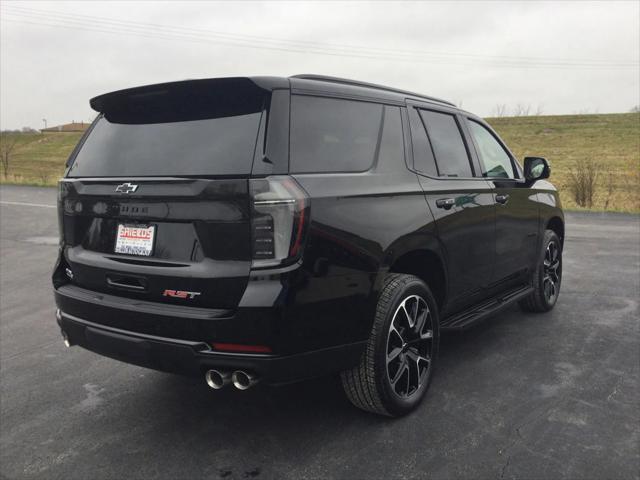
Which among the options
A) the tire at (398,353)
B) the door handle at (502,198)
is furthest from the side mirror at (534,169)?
the tire at (398,353)

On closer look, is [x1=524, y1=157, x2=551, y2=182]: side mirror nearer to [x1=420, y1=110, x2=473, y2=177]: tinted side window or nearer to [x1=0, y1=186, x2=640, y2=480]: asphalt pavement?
[x1=420, y1=110, x2=473, y2=177]: tinted side window

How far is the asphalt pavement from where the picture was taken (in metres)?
2.61

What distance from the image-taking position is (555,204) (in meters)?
5.30

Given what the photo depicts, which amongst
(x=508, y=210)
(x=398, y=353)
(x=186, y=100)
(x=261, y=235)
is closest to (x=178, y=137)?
(x=186, y=100)

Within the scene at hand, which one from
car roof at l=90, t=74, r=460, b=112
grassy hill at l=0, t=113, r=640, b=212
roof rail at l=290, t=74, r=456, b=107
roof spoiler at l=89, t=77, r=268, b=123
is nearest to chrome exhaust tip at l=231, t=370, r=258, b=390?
roof spoiler at l=89, t=77, r=268, b=123

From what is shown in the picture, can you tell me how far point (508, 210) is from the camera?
14.1 feet

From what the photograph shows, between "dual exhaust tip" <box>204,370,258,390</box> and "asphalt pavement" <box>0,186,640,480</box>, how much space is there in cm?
45

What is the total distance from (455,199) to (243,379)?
A: 6.20 ft

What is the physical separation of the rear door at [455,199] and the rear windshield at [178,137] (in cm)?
125

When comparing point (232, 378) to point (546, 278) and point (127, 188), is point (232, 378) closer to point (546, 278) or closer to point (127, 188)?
point (127, 188)

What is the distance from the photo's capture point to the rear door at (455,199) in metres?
3.41

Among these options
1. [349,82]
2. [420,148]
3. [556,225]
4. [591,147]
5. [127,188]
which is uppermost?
[591,147]

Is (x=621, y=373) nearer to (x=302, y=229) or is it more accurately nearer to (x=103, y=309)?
(x=302, y=229)

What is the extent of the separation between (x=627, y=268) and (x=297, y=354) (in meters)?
6.46
